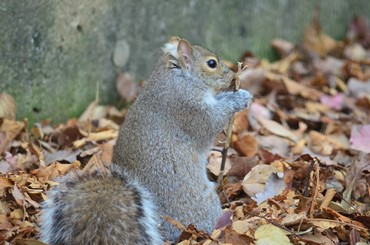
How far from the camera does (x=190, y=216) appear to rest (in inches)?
160

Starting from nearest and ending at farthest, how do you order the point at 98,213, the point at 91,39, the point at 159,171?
the point at 98,213
the point at 159,171
the point at 91,39

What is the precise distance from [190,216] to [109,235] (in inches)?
25.6

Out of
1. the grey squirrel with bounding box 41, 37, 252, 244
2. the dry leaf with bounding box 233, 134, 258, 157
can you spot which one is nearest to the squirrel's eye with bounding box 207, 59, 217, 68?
the grey squirrel with bounding box 41, 37, 252, 244

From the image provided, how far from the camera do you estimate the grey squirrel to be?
11.8 feet

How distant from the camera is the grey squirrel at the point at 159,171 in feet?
11.8

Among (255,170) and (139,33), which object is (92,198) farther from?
(139,33)

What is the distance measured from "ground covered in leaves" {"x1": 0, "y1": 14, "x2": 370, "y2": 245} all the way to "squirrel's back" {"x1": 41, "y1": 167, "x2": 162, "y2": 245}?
0.22m

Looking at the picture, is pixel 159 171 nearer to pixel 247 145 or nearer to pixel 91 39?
pixel 247 145

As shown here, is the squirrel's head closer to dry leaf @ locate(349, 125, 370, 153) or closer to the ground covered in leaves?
the ground covered in leaves

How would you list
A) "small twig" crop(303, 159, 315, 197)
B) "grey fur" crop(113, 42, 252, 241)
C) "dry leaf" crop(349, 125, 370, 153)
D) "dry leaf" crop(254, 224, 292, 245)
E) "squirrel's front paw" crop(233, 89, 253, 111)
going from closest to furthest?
"dry leaf" crop(254, 224, 292, 245)
"grey fur" crop(113, 42, 252, 241)
"small twig" crop(303, 159, 315, 197)
"squirrel's front paw" crop(233, 89, 253, 111)
"dry leaf" crop(349, 125, 370, 153)

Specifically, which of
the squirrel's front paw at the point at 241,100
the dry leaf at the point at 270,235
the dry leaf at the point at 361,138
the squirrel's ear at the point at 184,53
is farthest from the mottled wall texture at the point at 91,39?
the dry leaf at the point at 270,235

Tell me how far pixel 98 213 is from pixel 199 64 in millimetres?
1207

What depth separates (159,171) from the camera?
13.3 ft

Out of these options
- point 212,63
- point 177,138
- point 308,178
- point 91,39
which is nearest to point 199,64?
point 212,63
